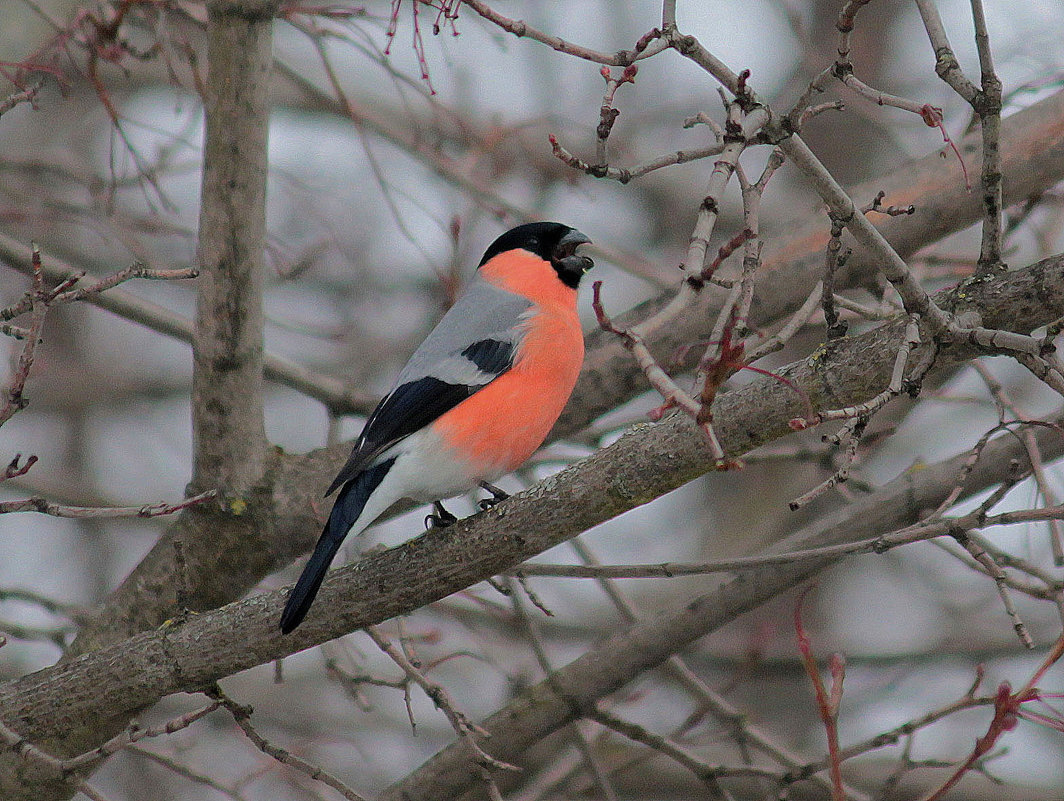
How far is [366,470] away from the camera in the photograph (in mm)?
3377

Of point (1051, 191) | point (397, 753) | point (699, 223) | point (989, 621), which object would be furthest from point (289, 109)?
point (699, 223)

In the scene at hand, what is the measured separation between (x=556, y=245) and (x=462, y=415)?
1.14 meters

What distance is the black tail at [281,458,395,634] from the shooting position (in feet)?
9.10

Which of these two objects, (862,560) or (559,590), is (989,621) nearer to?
(862,560)

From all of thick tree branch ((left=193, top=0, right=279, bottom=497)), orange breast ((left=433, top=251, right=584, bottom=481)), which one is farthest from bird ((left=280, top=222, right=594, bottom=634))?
thick tree branch ((left=193, top=0, right=279, bottom=497))

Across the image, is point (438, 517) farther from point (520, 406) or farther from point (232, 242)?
point (232, 242)

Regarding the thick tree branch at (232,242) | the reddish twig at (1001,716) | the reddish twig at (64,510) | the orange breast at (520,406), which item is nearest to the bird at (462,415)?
the orange breast at (520,406)

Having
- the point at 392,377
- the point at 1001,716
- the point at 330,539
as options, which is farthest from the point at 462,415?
the point at 392,377

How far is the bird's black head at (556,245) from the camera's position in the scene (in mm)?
4246

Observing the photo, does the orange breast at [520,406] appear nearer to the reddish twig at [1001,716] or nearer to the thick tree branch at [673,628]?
the thick tree branch at [673,628]

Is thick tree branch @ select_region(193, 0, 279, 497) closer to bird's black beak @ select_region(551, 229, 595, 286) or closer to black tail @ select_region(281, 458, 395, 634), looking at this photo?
black tail @ select_region(281, 458, 395, 634)

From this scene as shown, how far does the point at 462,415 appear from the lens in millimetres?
3449

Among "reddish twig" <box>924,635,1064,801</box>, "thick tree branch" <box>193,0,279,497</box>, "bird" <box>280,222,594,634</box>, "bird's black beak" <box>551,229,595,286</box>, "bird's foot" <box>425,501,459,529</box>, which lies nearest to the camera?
"reddish twig" <box>924,635,1064,801</box>

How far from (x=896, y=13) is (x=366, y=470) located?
6550mm
